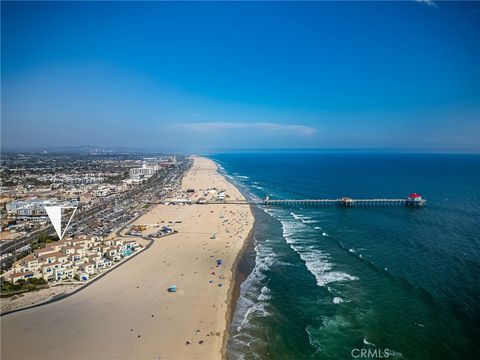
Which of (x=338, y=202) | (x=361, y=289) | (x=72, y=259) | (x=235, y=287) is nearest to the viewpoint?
(x=361, y=289)

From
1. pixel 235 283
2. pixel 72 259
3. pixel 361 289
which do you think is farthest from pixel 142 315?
pixel 361 289

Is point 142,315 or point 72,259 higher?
point 72,259

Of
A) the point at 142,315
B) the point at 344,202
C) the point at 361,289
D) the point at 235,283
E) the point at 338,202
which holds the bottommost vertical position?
the point at 142,315

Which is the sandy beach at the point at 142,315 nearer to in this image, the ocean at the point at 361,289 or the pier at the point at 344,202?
the ocean at the point at 361,289

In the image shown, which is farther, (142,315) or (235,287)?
(235,287)

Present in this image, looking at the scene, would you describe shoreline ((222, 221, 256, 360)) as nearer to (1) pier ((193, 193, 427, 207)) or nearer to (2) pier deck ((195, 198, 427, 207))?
(2) pier deck ((195, 198, 427, 207))

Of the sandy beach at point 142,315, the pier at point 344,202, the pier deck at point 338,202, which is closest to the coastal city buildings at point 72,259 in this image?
the sandy beach at point 142,315

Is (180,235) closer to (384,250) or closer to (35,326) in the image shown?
(35,326)

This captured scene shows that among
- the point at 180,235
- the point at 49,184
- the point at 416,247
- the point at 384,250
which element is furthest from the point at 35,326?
the point at 49,184

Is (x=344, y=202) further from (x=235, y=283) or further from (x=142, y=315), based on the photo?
(x=142, y=315)
